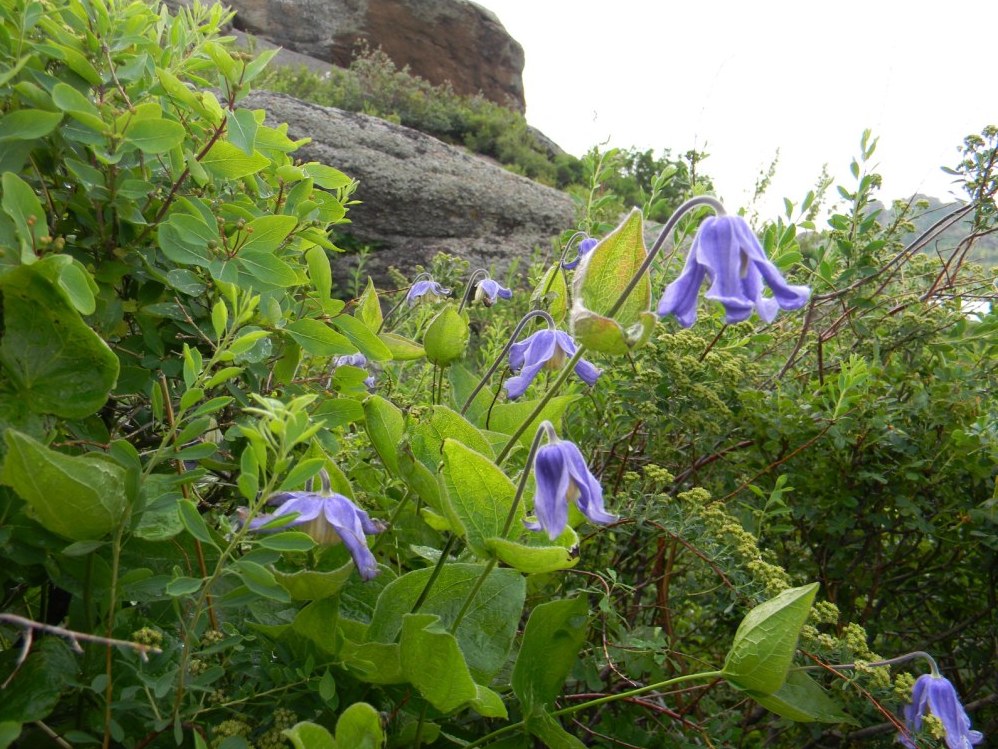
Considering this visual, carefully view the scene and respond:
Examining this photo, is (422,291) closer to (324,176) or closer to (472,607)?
(324,176)

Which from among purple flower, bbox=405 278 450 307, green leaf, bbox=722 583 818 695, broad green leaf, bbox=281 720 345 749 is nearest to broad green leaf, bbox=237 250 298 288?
broad green leaf, bbox=281 720 345 749

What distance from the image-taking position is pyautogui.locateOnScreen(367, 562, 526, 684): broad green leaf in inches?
42.1

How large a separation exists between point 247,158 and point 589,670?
1.03 meters

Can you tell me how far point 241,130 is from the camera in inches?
41.2

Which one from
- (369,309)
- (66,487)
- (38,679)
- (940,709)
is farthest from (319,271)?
(940,709)

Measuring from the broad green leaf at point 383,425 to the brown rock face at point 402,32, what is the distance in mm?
17399

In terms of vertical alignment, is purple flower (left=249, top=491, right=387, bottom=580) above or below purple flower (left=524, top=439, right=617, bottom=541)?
below

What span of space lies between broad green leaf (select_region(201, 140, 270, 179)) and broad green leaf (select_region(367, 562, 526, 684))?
615mm

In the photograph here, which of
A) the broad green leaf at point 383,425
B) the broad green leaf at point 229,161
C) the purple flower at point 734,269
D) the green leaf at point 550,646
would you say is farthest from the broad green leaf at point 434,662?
the broad green leaf at point 229,161

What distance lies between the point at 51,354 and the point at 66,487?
0.62 ft

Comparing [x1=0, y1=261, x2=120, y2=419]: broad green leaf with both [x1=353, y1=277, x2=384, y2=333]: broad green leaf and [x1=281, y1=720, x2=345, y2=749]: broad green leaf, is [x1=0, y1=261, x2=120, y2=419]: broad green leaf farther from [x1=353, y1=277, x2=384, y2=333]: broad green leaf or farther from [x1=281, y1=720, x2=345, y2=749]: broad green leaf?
[x1=353, y1=277, x2=384, y2=333]: broad green leaf

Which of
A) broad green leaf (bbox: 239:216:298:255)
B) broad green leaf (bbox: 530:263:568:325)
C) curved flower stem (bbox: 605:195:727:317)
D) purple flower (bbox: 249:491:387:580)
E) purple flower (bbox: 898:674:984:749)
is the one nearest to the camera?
curved flower stem (bbox: 605:195:727:317)

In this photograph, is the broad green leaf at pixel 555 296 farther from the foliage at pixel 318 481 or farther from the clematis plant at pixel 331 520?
the clematis plant at pixel 331 520

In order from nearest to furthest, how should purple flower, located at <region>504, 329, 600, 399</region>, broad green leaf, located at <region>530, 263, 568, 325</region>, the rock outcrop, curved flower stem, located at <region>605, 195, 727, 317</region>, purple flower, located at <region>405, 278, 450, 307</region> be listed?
curved flower stem, located at <region>605, 195, 727, 317</region>
purple flower, located at <region>504, 329, 600, 399</region>
broad green leaf, located at <region>530, 263, 568, 325</region>
purple flower, located at <region>405, 278, 450, 307</region>
the rock outcrop
